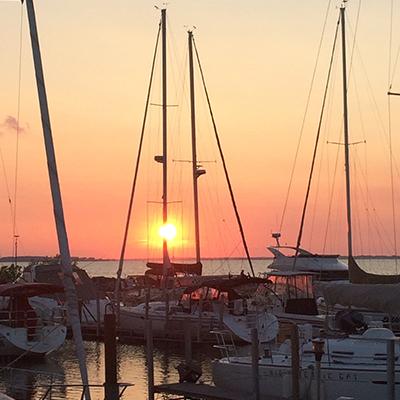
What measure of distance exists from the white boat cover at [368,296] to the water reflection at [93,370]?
726 cm

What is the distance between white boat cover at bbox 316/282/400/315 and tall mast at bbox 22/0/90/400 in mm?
9425

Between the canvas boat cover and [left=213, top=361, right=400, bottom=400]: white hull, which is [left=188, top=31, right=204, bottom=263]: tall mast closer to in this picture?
the canvas boat cover

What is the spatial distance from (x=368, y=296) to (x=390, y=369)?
4658 mm

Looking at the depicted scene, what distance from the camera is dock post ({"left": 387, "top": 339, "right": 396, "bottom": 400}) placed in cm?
2238

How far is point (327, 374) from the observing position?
24.6m

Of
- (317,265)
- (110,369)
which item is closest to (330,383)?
(110,369)

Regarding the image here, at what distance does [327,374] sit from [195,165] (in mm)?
32003

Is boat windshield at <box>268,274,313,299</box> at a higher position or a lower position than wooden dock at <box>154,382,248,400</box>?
higher

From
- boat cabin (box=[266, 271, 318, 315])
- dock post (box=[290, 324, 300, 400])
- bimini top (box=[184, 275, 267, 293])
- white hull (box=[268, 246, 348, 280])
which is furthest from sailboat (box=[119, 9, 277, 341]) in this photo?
dock post (box=[290, 324, 300, 400])

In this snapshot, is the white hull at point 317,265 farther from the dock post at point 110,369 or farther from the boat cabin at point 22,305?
the dock post at point 110,369

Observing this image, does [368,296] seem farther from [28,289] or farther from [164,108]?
[164,108]

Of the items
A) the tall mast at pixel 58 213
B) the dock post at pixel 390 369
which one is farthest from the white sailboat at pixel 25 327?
the dock post at pixel 390 369

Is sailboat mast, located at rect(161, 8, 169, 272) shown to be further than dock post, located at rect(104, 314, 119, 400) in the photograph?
Yes

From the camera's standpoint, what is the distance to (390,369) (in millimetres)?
22516
